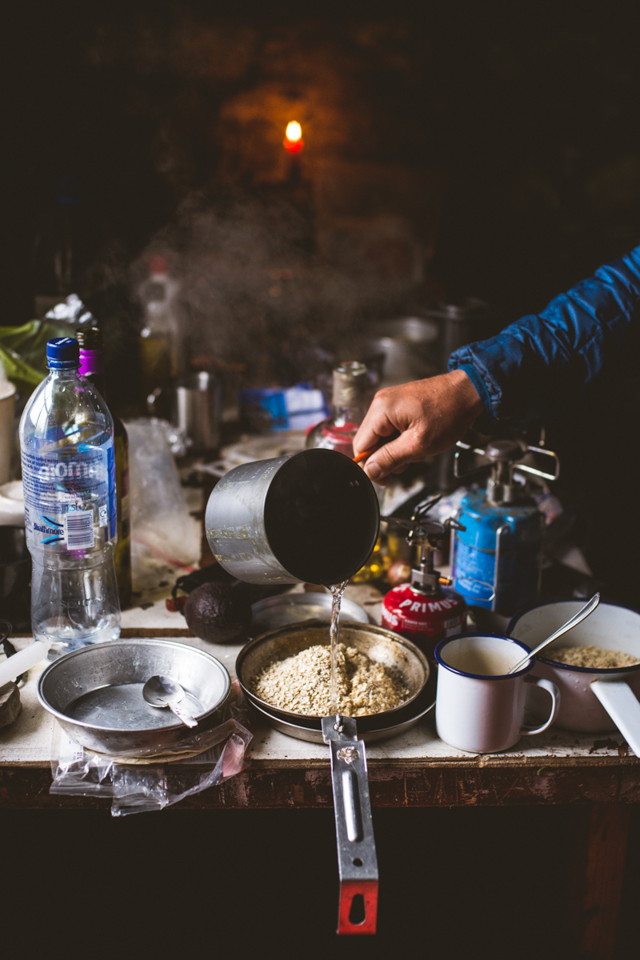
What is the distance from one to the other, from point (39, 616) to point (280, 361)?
1686 mm

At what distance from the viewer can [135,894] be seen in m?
1.82

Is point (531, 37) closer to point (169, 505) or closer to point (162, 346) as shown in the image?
point (162, 346)

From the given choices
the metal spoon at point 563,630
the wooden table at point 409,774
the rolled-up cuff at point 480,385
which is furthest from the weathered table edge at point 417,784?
the rolled-up cuff at point 480,385

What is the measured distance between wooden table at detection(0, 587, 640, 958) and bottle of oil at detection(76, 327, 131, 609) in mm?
394

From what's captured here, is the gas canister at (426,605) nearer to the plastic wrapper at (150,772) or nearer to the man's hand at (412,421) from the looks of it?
the man's hand at (412,421)

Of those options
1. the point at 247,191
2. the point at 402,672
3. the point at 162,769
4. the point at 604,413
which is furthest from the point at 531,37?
the point at 162,769

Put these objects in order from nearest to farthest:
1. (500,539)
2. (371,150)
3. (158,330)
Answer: (500,539)
(158,330)
(371,150)

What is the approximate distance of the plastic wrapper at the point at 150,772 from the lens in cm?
103

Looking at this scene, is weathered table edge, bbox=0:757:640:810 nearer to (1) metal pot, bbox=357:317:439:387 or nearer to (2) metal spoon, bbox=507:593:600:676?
(2) metal spoon, bbox=507:593:600:676

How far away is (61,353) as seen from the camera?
119cm

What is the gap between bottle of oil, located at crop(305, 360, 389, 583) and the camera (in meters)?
1.61

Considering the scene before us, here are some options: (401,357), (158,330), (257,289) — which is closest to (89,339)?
(158,330)

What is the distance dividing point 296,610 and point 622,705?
632 millimetres

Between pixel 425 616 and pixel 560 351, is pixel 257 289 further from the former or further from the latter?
pixel 425 616
